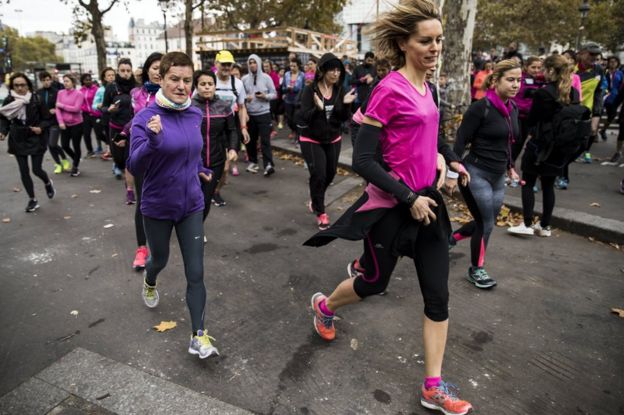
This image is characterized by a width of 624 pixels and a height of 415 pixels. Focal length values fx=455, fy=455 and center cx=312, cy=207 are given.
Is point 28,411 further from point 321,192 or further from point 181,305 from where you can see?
point 321,192

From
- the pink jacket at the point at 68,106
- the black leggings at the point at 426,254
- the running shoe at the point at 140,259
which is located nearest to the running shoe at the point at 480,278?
the black leggings at the point at 426,254

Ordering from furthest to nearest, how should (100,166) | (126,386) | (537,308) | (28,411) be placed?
(100,166)
(537,308)
(126,386)
(28,411)

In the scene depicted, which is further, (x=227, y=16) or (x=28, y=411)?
(x=227, y=16)

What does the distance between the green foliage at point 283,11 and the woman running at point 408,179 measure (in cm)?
2880

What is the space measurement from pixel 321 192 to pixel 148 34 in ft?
605

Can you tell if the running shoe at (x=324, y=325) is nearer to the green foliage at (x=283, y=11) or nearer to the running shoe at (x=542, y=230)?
the running shoe at (x=542, y=230)

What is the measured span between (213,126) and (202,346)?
2.68 meters

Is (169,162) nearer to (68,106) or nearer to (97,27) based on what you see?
(68,106)

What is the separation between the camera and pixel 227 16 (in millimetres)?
34062

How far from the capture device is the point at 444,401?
2.57 m

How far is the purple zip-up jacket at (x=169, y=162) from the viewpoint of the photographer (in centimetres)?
291

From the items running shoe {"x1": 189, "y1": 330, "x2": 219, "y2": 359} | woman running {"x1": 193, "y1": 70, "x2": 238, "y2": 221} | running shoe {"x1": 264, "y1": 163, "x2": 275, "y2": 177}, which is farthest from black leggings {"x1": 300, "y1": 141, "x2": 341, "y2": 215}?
running shoe {"x1": 189, "y1": 330, "x2": 219, "y2": 359}

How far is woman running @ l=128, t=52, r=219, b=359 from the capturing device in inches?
115

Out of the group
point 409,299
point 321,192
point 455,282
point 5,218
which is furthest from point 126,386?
point 5,218
